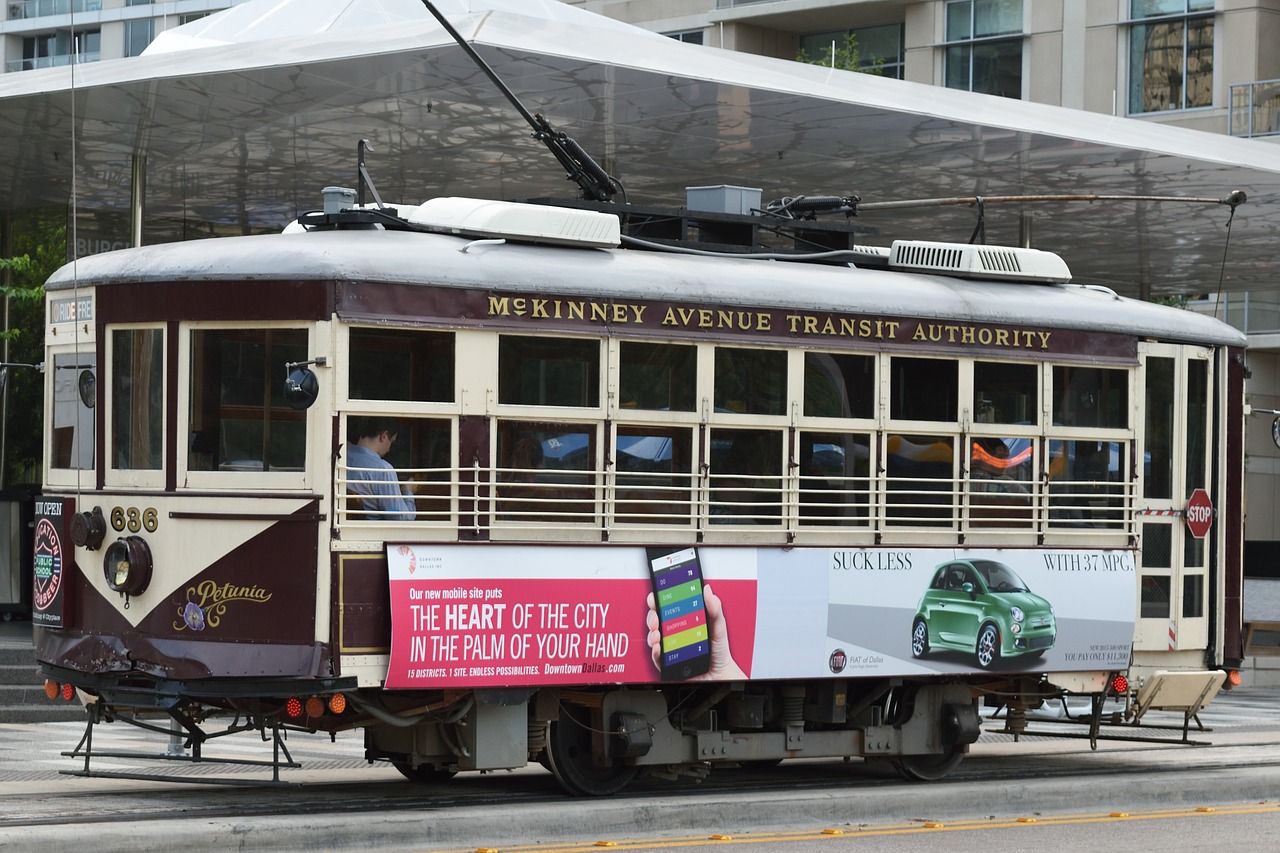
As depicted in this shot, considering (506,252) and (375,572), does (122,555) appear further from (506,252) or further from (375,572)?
(506,252)

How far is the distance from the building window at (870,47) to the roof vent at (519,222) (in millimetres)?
34846

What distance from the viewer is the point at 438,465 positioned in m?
11.4

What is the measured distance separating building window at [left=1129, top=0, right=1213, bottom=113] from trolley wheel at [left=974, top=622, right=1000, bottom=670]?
3046 cm

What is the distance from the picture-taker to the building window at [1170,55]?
41.7m

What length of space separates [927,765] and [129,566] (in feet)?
18.1

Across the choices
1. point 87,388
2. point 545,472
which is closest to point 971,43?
point 545,472

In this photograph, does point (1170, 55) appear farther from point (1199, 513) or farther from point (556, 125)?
point (1199, 513)

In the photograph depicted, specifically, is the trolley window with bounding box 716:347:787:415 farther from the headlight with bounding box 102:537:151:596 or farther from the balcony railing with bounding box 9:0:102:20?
the balcony railing with bounding box 9:0:102:20

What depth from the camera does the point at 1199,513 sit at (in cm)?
1470

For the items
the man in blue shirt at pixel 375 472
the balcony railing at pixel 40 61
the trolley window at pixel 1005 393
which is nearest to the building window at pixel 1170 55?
the trolley window at pixel 1005 393

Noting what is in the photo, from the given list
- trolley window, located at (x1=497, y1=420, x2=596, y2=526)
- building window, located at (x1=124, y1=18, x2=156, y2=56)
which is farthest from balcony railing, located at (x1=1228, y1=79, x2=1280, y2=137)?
building window, located at (x1=124, y1=18, x2=156, y2=56)

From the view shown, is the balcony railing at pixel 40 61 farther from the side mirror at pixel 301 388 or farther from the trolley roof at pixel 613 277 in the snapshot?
the side mirror at pixel 301 388

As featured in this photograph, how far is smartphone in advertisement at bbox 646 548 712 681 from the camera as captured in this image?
39.5ft

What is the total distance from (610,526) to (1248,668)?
1515cm
